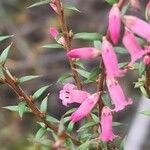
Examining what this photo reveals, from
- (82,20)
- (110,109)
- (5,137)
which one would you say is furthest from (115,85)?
(82,20)

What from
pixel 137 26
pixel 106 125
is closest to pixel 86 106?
pixel 106 125

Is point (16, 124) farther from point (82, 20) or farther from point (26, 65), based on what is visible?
point (82, 20)

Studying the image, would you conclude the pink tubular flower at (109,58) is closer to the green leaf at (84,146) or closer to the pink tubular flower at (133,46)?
the pink tubular flower at (133,46)

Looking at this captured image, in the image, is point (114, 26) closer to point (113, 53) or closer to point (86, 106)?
point (113, 53)

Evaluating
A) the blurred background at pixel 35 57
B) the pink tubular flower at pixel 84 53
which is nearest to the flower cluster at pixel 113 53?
the pink tubular flower at pixel 84 53

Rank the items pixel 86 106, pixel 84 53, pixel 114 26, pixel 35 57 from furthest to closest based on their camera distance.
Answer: pixel 35 57 → pixel 86 106 → pixel 84 53 → pixel 114 26
